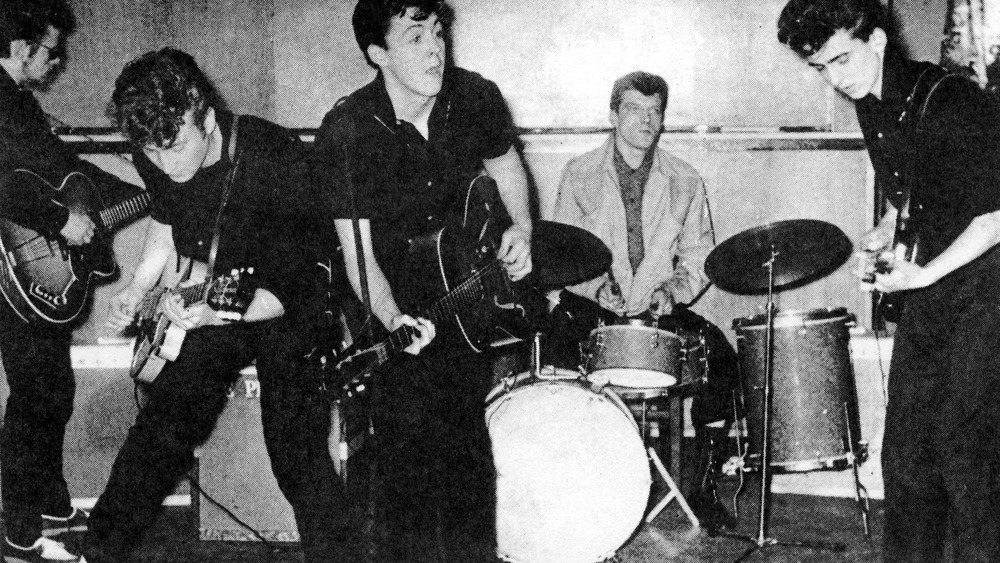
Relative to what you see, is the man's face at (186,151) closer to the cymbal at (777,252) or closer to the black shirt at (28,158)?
the black shirt at (28,158)

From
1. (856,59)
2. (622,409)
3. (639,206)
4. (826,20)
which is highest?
(826,20)

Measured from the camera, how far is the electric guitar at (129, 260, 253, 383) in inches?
125

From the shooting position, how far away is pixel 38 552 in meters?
4.22

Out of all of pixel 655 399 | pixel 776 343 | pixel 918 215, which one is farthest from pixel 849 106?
pixel 918 215

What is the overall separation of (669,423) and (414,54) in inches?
113

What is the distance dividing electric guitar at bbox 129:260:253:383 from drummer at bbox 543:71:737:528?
7.89 feet

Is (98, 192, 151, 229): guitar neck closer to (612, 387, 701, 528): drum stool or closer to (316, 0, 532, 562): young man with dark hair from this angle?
(316, 0, 532, 562): young man with dark hair

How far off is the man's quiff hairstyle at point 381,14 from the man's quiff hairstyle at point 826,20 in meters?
1.39

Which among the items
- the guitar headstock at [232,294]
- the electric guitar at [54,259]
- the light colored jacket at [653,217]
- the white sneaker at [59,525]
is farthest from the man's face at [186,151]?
the light colored jacket at [653,217]

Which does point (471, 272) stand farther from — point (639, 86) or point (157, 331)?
point (639, 86)

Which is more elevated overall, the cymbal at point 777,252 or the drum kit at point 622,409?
the cymbal at point 777,252

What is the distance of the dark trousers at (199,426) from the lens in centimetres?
326

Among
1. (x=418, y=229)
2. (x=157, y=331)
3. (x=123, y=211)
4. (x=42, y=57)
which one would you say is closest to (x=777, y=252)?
(x=418, y=229)

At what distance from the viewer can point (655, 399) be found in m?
4.86
